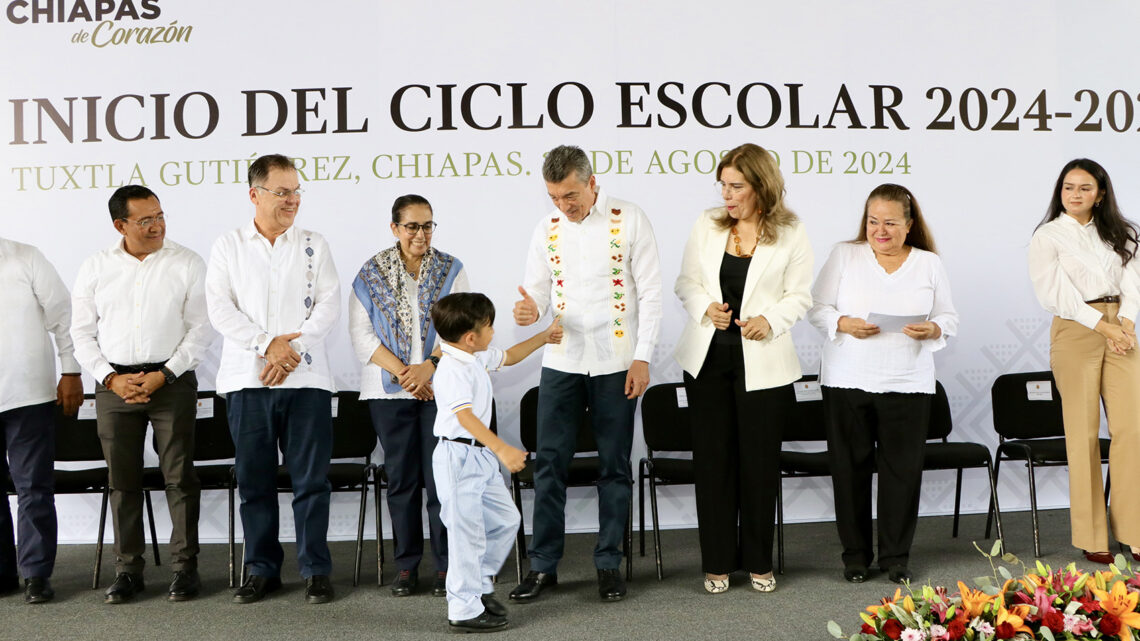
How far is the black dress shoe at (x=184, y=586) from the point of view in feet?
11.9

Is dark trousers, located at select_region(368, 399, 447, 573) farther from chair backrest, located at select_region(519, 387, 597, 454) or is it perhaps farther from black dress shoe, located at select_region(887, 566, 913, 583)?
black dress shoe, located at select_region(887, 566, 913, 583)

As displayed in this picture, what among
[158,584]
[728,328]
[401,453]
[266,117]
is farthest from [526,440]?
[266,117]

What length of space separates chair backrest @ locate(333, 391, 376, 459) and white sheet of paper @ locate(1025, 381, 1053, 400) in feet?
10.8

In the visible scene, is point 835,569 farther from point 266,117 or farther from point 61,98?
point 61,98

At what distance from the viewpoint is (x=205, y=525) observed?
16.3 feet

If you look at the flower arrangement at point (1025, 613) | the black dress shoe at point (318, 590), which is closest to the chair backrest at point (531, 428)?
the black dress shoe at point (318, 590)

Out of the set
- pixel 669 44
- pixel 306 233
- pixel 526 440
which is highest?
pixel 669 44

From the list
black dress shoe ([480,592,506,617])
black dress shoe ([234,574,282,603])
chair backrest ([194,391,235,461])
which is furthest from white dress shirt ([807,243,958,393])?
chair backrest ([194,391,235,461])

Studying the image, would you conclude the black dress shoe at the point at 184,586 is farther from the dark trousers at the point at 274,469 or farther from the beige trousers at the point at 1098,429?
the beige trousers at the point at 1098,429

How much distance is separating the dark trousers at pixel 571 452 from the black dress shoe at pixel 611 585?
28 mm

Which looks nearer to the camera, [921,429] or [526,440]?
[921,429]

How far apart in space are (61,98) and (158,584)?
2.73 m

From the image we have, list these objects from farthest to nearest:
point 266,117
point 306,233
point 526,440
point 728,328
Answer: point 266,117, point 526,440, point 306,233, point 728,328

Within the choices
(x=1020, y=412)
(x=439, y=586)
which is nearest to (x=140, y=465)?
(x=439, y=586)
